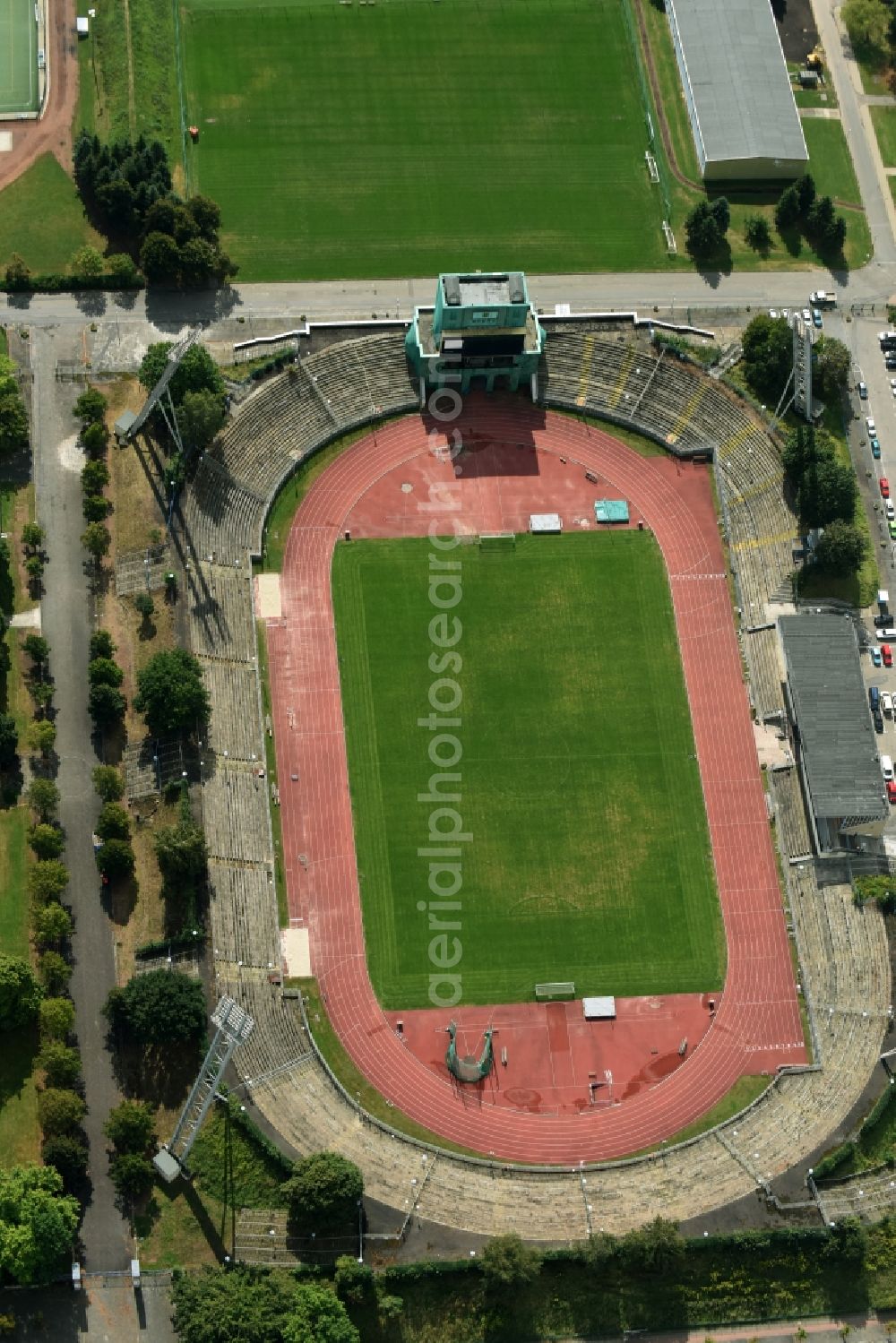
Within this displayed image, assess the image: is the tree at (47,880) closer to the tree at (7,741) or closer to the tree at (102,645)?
the tree at (7,741)

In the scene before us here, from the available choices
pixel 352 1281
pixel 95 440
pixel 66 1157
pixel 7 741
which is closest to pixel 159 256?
pixel 95 440

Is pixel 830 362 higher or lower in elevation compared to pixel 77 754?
higher

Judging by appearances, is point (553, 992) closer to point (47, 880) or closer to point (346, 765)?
point (346, 765)

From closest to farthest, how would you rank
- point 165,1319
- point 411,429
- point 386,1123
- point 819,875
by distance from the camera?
point 165,1319 < point 386,1123 < point 819,875 < point 411,429

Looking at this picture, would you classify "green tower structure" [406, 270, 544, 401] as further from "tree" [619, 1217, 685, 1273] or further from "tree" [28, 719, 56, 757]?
"tree" [619, 1217, 685, 1273]

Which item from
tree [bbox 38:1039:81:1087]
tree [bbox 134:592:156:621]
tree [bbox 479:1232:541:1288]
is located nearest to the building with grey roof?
tree [bbox 479:1232:541:1288]

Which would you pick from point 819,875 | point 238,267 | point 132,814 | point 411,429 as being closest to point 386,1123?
point 132,814

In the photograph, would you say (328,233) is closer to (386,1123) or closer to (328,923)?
(328,923)
